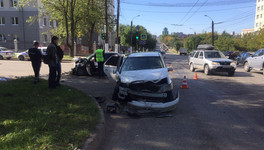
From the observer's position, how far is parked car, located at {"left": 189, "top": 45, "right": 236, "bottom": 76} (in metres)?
12.6

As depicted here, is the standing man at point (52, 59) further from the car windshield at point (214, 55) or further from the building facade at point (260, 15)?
the building facade at point (260, 15)

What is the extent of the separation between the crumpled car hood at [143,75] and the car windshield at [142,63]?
0.42 metres

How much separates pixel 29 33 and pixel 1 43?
545cm

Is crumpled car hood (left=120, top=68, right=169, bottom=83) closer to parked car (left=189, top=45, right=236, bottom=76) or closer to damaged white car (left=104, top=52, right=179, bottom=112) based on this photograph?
damaged white car (left=104, top=52, right=179, bottom=112)

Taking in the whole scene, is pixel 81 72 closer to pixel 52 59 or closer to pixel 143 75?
pixel 52 59

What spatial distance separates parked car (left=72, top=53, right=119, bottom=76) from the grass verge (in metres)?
5.00

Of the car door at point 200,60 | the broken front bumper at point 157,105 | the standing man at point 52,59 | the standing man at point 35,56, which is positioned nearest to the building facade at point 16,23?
the car door at point 200,60

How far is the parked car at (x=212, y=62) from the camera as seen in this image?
495 inches

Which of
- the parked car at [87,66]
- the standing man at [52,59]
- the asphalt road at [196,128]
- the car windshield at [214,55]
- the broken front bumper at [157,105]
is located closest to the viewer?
the asphalt road at [196,128]

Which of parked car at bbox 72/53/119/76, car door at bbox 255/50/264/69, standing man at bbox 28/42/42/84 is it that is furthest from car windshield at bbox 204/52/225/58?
standing man at bbox 28/42/42/84

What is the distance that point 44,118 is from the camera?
4453mm

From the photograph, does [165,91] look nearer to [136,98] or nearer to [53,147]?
[136,98]

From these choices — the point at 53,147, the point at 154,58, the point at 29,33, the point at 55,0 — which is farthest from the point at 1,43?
the point at 53,147

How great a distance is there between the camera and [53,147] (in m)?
3.25
